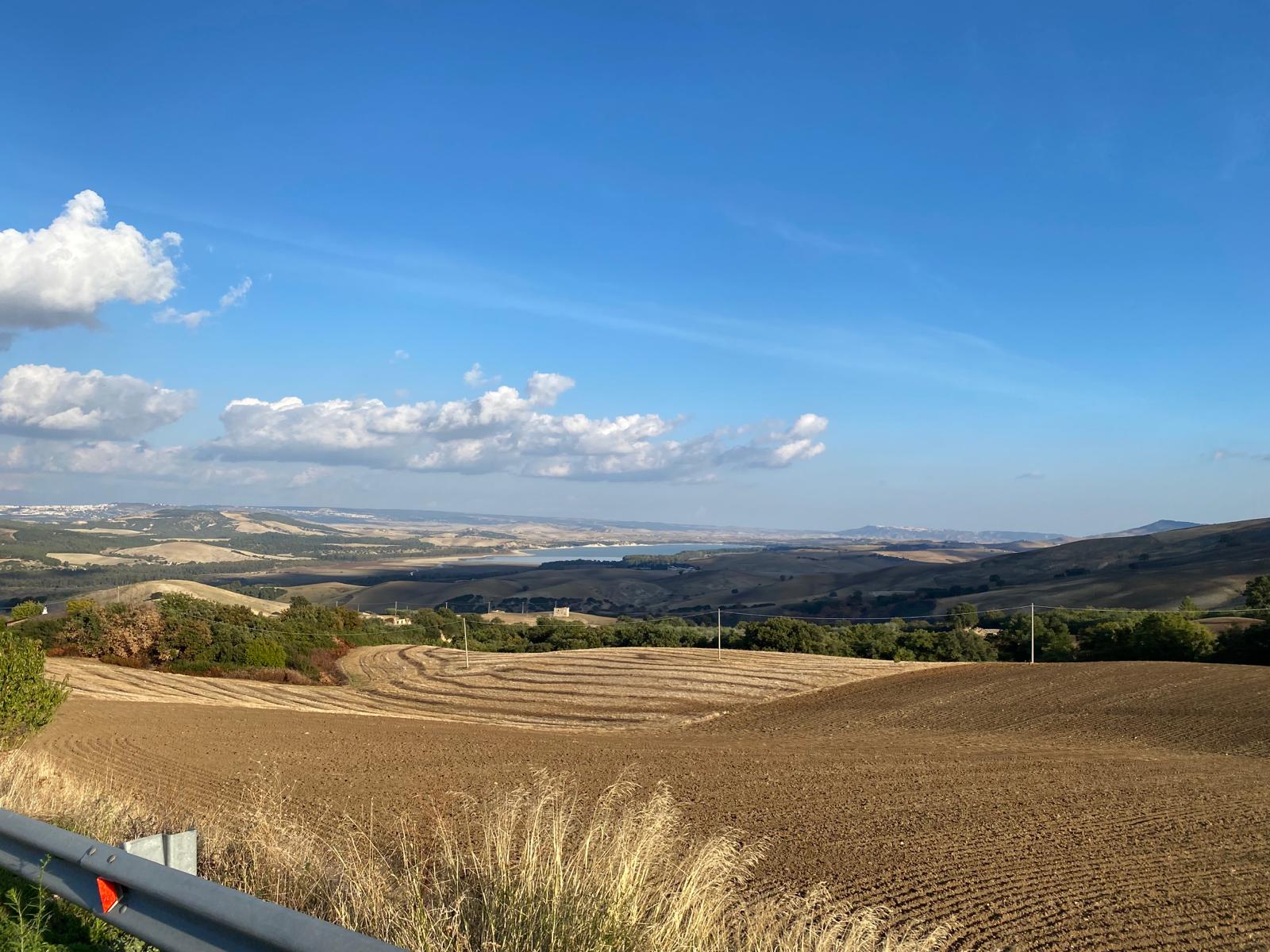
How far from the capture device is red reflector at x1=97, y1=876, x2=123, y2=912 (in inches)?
169

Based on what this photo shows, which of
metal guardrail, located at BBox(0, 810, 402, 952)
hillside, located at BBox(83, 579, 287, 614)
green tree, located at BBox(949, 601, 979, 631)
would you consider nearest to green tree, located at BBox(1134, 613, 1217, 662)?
green tree, located at BBox(949, 601, 979, 631)

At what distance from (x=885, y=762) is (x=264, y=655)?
38.3 metres

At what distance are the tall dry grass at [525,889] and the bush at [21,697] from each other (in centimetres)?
524

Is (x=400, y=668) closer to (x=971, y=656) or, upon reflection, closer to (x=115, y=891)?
(x=971, y=656)

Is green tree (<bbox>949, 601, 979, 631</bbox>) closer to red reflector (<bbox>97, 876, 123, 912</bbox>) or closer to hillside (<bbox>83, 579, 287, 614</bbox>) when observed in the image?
hillside (<bbox>83, 579, 287, 614</bbox>)

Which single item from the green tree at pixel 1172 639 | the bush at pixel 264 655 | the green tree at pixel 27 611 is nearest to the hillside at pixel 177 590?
the green tree at pixel 27 611

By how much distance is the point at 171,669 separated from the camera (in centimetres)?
4544

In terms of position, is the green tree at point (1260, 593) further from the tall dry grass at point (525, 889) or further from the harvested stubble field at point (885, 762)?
the tall dry grass at point (525, 889)

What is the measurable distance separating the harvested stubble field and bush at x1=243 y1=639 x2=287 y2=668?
604 cm

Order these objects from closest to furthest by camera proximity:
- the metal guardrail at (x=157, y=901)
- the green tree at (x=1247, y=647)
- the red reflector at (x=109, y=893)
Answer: the metal guardrail at (x=157, y=901) < the red reflector at (x=109, y=893) < the green tree at (x=1247, y=647)

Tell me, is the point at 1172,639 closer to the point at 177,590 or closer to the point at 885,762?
the point at 885,762

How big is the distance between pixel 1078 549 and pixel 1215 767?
13008 centimetres

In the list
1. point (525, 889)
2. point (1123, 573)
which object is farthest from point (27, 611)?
point (1123, 573)

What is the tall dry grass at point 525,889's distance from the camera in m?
4.45
